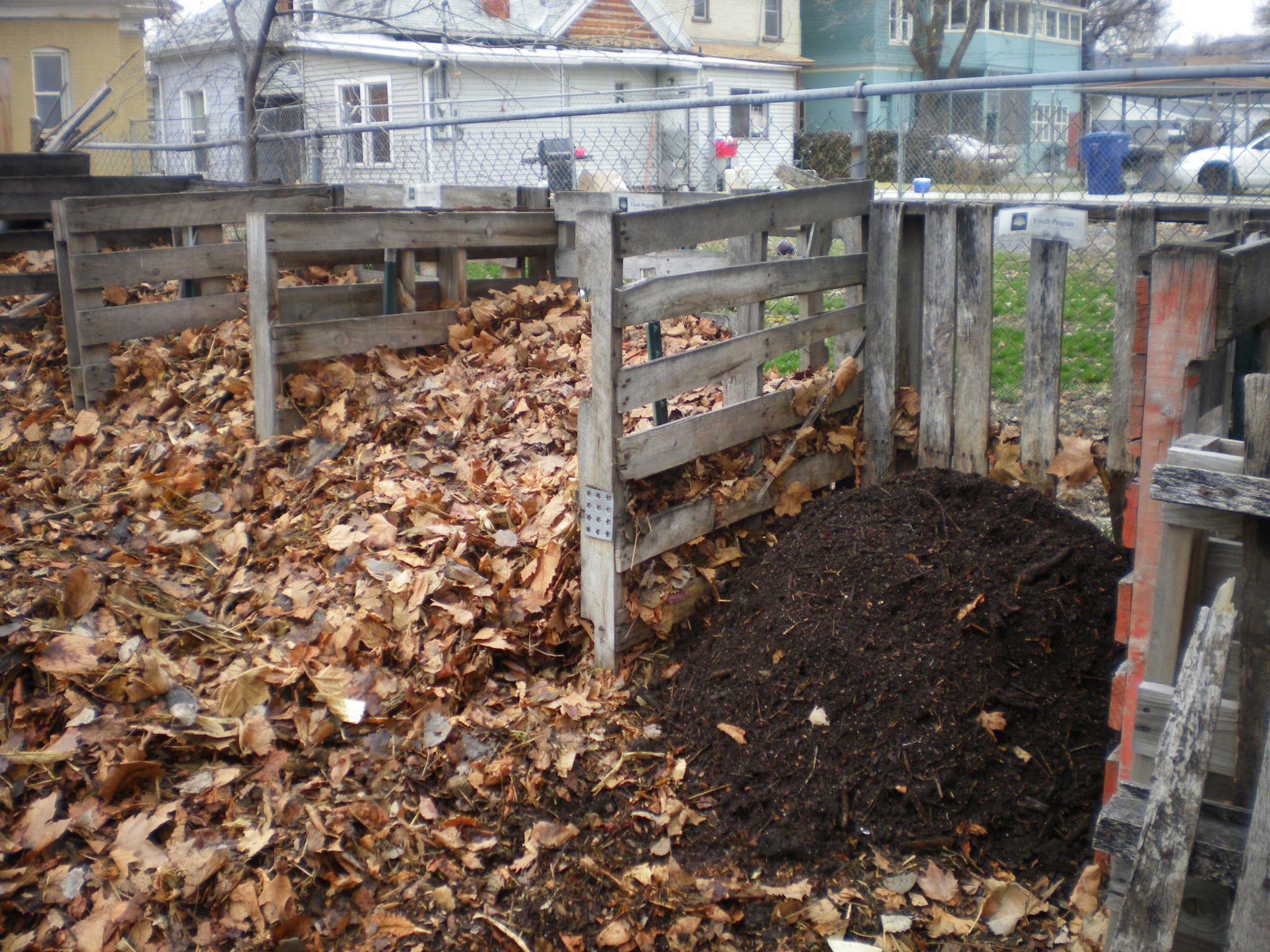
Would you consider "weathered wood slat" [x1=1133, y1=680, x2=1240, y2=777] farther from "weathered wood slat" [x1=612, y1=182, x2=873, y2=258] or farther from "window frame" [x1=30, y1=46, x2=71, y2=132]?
"window frame" [x1=30, y1=46, x2=71, y2=132]

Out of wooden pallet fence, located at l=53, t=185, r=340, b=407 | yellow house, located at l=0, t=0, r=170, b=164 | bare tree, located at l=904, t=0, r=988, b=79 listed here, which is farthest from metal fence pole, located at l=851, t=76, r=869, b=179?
bare tree, located at l=904, t=0, r=988, b=79

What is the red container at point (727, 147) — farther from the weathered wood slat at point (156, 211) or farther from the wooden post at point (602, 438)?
the wooden post at point (602, 438)

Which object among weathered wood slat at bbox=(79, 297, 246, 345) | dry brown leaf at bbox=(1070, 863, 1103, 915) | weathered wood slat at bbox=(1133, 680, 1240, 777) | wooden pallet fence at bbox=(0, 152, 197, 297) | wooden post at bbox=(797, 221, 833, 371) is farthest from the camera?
wooden pallet fence at bbox=(0, 152, 197, 297)

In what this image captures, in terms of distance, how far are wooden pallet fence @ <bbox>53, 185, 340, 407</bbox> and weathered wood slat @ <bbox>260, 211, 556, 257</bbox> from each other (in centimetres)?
115

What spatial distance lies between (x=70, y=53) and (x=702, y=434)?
84.3 feet

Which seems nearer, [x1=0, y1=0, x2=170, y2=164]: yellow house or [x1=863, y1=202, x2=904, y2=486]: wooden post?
[x1=863, y1=202, x2=904, y2=486]: wooden post

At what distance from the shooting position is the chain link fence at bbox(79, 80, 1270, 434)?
6.26 metres

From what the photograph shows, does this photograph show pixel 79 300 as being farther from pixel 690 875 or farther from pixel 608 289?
pixel 690 875

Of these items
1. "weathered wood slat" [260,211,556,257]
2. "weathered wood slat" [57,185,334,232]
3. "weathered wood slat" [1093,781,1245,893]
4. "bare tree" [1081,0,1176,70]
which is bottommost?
"weathered wood slat" [1093,781,1245,893]

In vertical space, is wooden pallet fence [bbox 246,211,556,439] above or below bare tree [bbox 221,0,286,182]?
below

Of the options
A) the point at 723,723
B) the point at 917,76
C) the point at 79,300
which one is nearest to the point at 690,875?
the point at 723,723

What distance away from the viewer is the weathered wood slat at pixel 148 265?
22.3 ft

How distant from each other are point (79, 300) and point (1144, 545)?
653cm

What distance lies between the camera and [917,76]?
38188 millimetres
